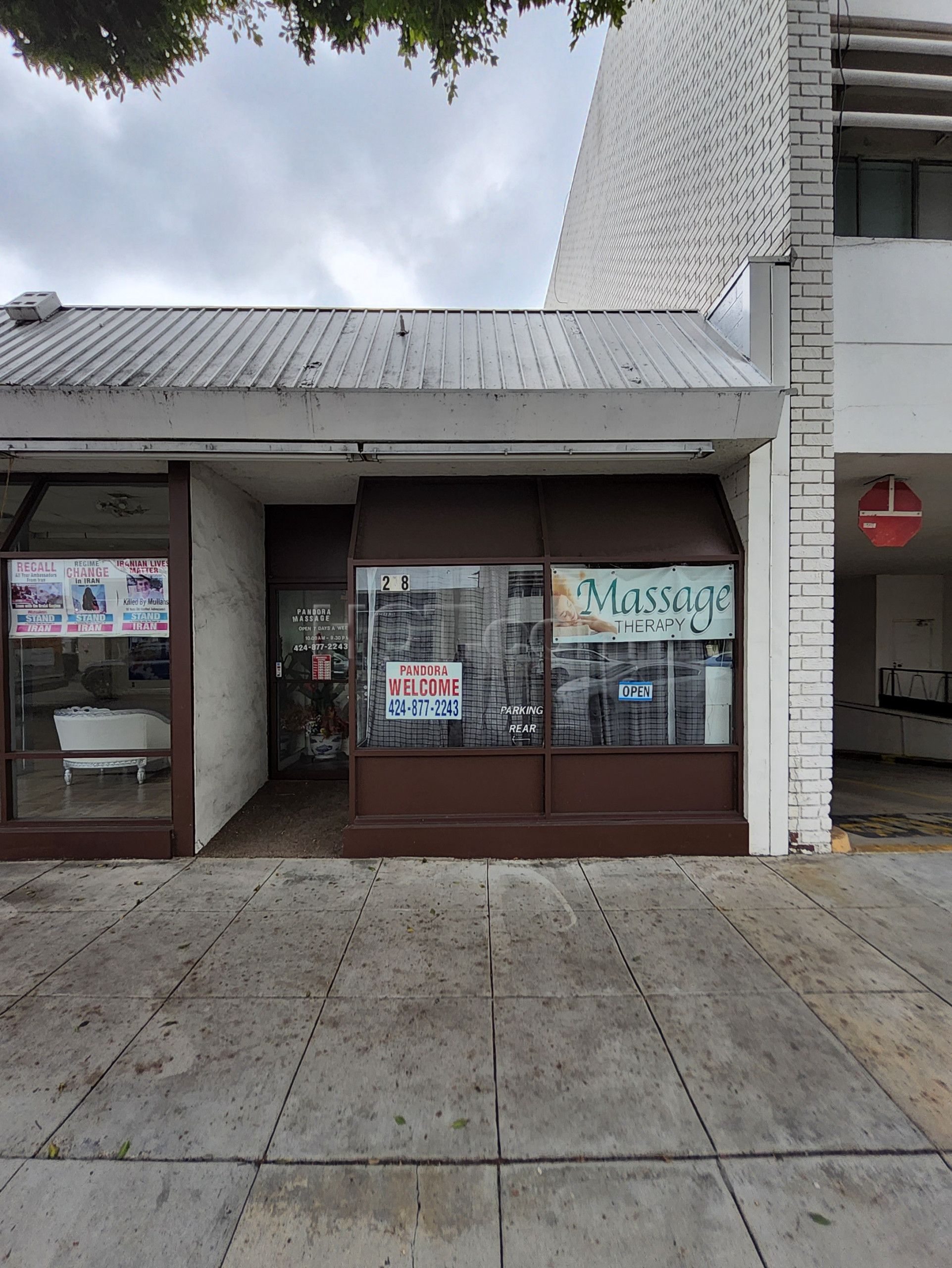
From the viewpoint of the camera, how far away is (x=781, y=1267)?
6.04ft

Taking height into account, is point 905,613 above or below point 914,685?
above

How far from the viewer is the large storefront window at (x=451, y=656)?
16.7 feet

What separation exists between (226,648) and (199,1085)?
12.5ft

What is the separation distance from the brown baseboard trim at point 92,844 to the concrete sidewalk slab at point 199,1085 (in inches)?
84.1

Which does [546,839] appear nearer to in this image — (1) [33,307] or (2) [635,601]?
(2) [635,601]

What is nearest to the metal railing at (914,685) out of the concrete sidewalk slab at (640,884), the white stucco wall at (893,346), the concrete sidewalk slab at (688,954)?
the white stucco wall at (893,346)

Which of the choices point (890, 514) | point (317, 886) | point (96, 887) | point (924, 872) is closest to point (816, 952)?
point (924, 872)

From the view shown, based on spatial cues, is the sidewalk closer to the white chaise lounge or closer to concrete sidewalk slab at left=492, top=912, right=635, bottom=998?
concrete sidewalk slab at left=492, top=912, right=635, bottom=998

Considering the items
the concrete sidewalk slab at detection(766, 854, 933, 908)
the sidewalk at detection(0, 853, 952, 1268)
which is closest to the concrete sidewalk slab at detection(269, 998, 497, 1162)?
the sidewalk at detection(0, 853, 952, 1268)

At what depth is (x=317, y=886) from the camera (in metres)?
4.41

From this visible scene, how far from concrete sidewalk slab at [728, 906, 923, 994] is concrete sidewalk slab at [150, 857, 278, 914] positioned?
352 centimetres

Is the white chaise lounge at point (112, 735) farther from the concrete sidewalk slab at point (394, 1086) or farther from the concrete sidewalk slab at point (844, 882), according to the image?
the concrete sidewalk slab at point (844, 882)

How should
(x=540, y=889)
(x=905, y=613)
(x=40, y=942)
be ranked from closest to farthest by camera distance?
1. (x=40, y=942)
2. (x=540, y=889)
3. (x=905, y=613)

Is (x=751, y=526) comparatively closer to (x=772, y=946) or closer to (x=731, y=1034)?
(x=772, y=946)
